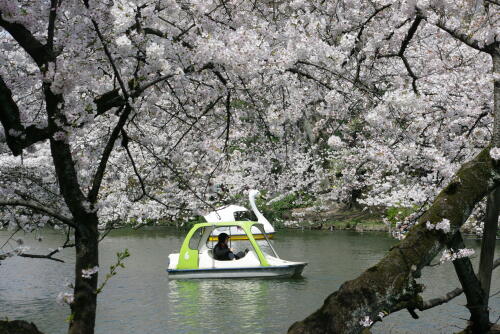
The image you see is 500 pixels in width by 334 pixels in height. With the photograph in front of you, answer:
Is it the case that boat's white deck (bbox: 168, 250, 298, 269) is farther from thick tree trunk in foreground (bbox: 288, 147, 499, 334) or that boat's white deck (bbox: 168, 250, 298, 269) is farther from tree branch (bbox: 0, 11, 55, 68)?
tree branch (bbox: 0, 11, 55, 68)

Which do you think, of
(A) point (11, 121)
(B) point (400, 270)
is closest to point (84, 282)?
(A) point (11, 121)

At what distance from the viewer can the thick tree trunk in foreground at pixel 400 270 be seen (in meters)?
4.64

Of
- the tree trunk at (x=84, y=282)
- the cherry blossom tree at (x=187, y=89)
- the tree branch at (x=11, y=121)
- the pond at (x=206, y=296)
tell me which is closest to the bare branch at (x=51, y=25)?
the cherry blossom tree at (x=187, y=89)

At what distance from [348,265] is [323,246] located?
3.81 m

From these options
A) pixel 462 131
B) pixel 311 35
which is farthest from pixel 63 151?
pixel 462 131

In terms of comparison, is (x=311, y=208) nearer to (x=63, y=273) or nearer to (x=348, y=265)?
(x=348, y=265)

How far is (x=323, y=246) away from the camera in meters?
19.6

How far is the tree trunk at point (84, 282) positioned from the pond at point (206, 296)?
464 cm

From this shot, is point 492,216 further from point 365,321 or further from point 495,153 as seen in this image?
point 365,321

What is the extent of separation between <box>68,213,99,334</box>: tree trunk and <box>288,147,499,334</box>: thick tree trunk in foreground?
1.58 m

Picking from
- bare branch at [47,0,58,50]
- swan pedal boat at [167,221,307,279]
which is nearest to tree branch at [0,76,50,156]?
bare branch at [47,0,58,50]

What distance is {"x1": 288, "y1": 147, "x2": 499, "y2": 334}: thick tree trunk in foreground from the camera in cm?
464

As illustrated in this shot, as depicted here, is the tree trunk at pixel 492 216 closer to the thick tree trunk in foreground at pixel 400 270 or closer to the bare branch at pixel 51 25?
the thick tree trunk in foreground at pixel 400 270

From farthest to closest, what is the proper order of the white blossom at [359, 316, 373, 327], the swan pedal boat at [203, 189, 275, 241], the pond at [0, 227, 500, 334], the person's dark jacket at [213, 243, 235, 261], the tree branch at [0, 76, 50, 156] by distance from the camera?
the swan pedal boat at [203, 189, 275, 241]
the person's dark jacket at [213, 243, 235, 261]
the pond at [0, 227, 500, 334]
the white blossom at [359, 316, 373, 327]
the tree branch at [0, 76, 50, 156]
